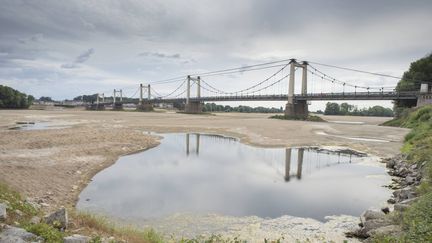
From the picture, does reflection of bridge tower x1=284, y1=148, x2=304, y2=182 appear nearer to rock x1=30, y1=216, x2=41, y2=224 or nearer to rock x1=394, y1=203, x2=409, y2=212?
rock x1=394, y1=203, x2=409, y2=212

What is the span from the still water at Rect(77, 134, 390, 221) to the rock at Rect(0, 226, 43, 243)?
204 inches

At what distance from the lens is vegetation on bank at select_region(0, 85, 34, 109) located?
118 meters

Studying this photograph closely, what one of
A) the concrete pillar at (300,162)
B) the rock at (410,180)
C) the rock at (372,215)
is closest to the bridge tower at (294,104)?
the concrete pillar at (300,162)

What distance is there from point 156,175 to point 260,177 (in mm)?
5915

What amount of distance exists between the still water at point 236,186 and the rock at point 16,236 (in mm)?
5185

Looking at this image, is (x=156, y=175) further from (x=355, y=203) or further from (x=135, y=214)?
(x=355, y=203)

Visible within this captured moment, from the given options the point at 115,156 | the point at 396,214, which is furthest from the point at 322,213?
the point at 115,156

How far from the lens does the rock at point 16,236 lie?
5277mm

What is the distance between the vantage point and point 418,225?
669 cm

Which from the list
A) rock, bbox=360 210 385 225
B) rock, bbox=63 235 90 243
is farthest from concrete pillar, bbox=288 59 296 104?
rock, bbox=63 235 90 243

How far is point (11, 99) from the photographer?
120 meters

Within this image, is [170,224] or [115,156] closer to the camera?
[170,224]

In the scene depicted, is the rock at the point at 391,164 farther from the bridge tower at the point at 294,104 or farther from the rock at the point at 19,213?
the bridge tower at the point at 294,104

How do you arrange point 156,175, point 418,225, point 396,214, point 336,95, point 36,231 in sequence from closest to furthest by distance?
point 36,231, point 418,225, point 396,214, point 156,175, point 336,95
